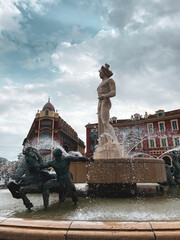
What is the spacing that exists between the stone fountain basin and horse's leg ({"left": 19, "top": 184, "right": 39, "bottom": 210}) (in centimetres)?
190

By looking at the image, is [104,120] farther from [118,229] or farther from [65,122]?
[65,122]

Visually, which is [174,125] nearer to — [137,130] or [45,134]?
[137,130]

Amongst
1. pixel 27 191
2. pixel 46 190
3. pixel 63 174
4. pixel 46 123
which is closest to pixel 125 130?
pixel 46 123

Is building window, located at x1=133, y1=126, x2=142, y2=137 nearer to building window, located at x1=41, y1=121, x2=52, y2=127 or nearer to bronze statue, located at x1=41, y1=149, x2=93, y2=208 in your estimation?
building window, located at x1=41, y1=121, x2=52, y2=127

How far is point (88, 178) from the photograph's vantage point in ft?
16.6

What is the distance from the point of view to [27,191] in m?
3.42

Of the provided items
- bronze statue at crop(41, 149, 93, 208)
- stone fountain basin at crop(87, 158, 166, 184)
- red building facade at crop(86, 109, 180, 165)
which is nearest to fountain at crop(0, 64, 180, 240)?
stone fountain basin at crop(87, 158, 166, 184)

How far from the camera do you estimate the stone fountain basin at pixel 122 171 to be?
16.0 ft

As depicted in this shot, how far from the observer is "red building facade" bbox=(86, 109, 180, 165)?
117 feet

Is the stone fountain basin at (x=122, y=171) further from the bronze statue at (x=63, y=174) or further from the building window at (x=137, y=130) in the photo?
→ the building window at (x=137, y=130)

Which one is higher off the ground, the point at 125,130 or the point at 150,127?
the point at 150,127

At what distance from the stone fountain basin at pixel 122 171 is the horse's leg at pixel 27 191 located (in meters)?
1.90

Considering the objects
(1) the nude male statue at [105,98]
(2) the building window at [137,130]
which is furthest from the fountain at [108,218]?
(2) the building window at [137,130]

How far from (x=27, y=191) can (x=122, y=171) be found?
261cm
